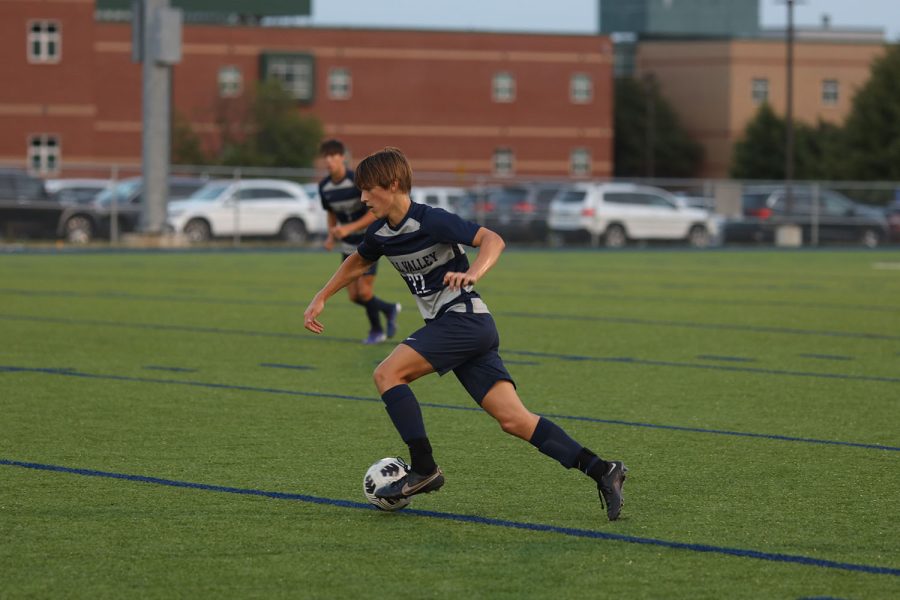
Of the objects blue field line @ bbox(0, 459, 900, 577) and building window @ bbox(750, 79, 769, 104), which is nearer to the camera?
blue field line @ bbox(0, 459, 900, 577)

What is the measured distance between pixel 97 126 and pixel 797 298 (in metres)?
49.6

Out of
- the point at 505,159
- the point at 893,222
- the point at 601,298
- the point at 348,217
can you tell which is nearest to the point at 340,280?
the point at 348,217

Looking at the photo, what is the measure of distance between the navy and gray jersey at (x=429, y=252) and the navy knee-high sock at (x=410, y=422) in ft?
1.11

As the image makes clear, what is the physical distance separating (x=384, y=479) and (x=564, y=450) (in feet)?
2.45

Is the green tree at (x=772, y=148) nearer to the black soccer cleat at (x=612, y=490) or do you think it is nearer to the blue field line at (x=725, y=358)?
the blue field line at (x=725, y=358)

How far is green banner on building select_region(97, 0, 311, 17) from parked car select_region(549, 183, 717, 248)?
3540 centimetres

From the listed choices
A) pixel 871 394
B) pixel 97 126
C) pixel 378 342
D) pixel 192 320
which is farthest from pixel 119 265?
pixel 97 126

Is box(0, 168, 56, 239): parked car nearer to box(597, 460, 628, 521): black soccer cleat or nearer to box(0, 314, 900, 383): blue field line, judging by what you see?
box(0, 314, 900, 383): blue field line

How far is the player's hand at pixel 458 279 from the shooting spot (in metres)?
6.05

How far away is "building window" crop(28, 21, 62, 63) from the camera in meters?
58.9

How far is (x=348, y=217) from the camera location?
546 inches

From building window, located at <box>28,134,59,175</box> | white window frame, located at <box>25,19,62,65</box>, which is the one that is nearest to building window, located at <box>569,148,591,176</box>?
building window, located at <box>28,134,59,175</box>

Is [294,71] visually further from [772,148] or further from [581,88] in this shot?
[772,148]

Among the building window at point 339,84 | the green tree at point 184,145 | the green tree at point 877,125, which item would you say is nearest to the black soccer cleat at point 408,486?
the green tree at point 184,145
